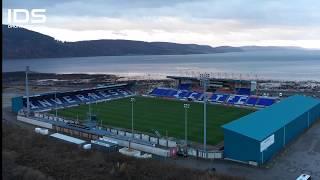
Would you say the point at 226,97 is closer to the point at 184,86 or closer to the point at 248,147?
the point at 184,86

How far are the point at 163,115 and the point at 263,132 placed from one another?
51.4ft

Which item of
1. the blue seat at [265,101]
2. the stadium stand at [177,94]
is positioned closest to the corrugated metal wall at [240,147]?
the blue seat at [265,101]

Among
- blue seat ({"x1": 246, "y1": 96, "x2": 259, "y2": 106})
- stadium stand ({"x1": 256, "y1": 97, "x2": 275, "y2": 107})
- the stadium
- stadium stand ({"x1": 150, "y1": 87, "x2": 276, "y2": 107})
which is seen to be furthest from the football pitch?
stadium stand ({"x1": 256, "y1": 97, "x2": 275, "y2": 107})

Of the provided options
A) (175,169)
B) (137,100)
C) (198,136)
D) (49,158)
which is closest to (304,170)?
(175,169)

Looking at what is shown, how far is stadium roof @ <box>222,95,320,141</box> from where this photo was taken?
25328 mm

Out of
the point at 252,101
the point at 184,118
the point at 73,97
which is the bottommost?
the point at 184,118

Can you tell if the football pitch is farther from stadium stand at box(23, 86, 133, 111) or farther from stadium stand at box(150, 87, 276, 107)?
stadium stand at box(23, 86, 133, 111)

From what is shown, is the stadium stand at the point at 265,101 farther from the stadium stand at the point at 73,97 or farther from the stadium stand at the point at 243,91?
the stadium stand at the point at 73,97

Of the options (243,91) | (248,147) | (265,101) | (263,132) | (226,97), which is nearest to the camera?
(248,147)

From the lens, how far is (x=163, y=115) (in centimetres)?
3997

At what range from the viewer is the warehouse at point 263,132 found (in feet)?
79.7

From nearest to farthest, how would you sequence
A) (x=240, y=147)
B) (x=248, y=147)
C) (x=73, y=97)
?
(x=248, y=147), (x=240, y=147), (x=73, y=97)

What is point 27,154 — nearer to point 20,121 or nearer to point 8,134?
point 8,134

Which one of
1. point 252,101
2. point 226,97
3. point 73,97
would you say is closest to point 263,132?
point 252,101
